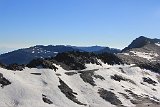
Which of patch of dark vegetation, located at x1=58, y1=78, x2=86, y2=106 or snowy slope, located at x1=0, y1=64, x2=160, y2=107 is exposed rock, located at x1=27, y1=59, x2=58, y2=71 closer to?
snowy slope, located at x1=0, y1=64, x2=160, y2=107

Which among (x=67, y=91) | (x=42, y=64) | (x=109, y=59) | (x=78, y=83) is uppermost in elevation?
(x=109, y=59)

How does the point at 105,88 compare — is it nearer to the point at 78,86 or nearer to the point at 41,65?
the point at 78,86

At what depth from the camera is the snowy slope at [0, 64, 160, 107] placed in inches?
3937

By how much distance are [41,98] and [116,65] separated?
231 ft

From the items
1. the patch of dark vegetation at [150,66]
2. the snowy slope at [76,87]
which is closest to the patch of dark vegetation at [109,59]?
the snowy slope at [76,87]

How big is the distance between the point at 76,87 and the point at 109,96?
11.5 metres

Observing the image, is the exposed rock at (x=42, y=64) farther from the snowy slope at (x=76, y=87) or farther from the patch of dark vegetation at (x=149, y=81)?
the patch of dark vegetation at (x=149, y=81)

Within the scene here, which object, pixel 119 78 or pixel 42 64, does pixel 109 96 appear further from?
pixel 42 64

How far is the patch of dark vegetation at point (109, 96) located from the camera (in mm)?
116938

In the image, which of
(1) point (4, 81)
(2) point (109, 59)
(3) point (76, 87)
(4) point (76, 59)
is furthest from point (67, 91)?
(2) point (109, 59)

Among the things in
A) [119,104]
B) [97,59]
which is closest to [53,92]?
[119,104]

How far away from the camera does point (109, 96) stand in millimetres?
120250

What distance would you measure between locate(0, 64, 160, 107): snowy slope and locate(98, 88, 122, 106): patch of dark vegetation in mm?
686

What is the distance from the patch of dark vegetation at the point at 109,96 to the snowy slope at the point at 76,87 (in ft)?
2.25
